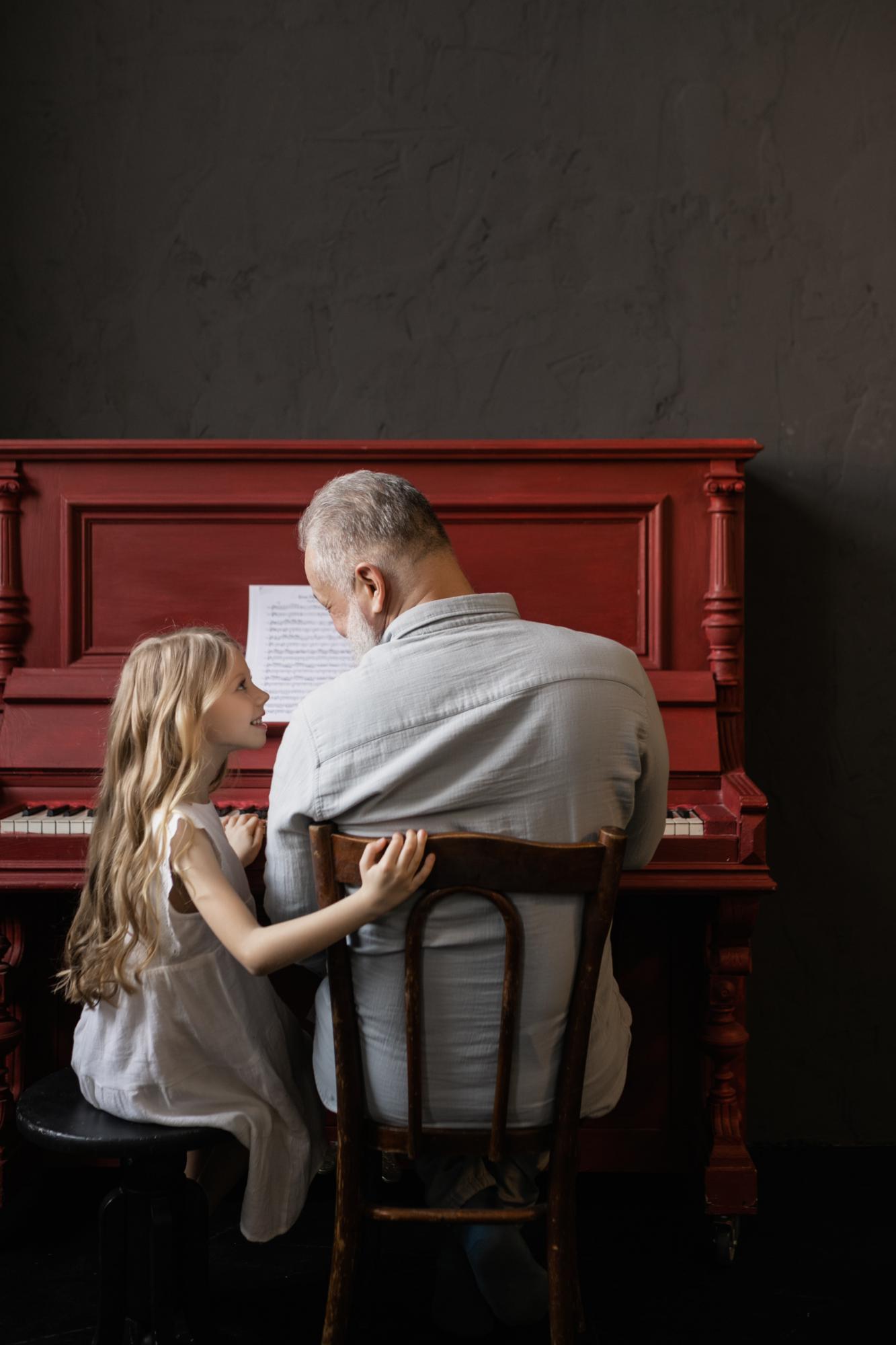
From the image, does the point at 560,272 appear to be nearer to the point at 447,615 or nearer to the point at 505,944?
the point at 447,615

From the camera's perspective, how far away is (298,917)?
1.42 meters

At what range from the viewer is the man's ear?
1.49 m

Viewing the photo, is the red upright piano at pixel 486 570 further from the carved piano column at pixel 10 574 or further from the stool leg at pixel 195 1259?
the stool leg at pixel 195 1259

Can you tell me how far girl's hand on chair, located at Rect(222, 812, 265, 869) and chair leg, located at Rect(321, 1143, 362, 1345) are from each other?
48 cm

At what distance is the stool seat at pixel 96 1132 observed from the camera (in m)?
1.46

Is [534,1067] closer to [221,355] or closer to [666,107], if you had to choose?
[221,355]

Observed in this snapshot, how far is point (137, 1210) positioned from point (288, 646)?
115 centimetres

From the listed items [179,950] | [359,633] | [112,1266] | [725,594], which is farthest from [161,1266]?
[725,594]

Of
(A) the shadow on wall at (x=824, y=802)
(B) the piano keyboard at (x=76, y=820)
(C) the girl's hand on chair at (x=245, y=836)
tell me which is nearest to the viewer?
(C) the girl's hand on chair at (x=245, y=836)

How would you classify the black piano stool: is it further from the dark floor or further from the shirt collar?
the shirt collar

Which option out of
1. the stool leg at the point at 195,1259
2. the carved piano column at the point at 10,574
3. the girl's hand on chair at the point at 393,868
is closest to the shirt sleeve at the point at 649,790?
the girl's hand on chair at the point at 393,868

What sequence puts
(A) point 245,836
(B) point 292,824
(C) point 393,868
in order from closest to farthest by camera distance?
1. (C) point 393,868
2. (B) point 292,824
3. (A) point 245,836

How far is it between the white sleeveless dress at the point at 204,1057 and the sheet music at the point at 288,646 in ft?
2.17

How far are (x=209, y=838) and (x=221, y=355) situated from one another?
5.37ft
